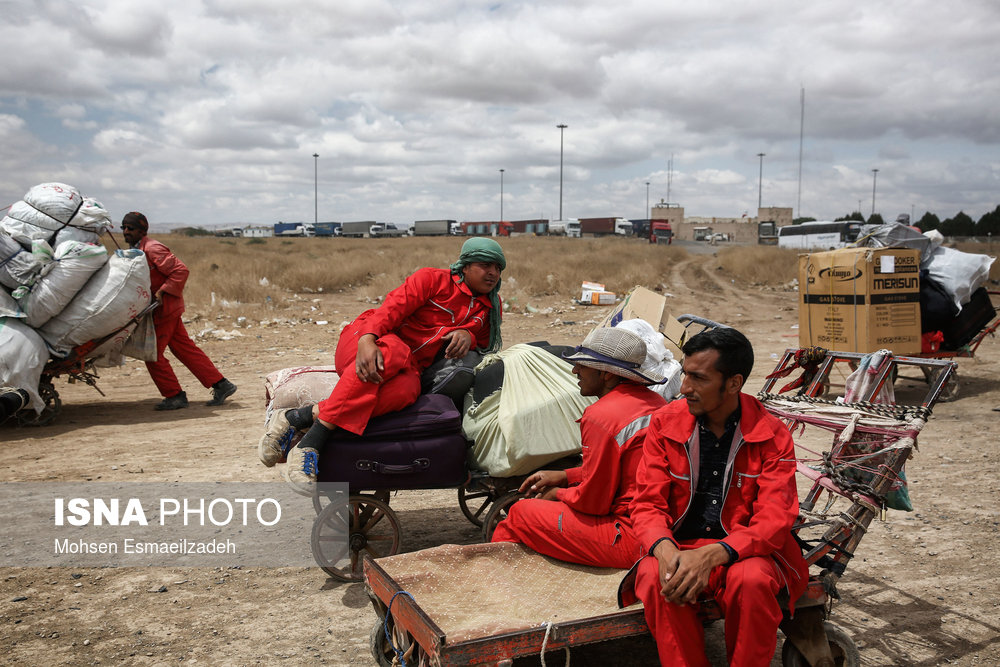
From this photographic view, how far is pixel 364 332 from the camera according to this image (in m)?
4.14

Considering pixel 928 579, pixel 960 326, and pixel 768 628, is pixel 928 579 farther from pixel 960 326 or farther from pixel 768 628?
pixel 960 326

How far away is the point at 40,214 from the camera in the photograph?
7340mm

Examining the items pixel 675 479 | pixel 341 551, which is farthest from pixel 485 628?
pixel 341 551

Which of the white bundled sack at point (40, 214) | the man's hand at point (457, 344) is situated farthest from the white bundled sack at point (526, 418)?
the white bundled sack at point (40, 214)

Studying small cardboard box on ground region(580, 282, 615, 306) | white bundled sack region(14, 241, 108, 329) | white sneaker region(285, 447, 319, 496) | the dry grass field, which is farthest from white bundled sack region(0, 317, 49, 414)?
small cardboard box on ground region(580, 282, 615, 306)

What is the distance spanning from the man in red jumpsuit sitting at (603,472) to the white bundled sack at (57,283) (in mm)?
5667

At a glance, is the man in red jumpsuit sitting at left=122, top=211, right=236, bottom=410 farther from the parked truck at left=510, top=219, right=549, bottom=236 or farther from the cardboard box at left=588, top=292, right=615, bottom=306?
the parked truck at left=510, top=219, right=549, bottom=236

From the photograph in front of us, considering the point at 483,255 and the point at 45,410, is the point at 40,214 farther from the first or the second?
the point at 483,255

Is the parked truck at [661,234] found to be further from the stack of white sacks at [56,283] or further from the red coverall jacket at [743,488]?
the red coverall jacket at [743,488]

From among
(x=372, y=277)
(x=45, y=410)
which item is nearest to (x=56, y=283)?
(x=45, y=410)

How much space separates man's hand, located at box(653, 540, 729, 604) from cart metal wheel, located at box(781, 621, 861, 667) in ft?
2.15

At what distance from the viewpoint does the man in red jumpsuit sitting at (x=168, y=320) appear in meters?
8.05

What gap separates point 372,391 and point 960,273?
7389mm

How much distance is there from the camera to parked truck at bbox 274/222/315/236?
80.4 metres
